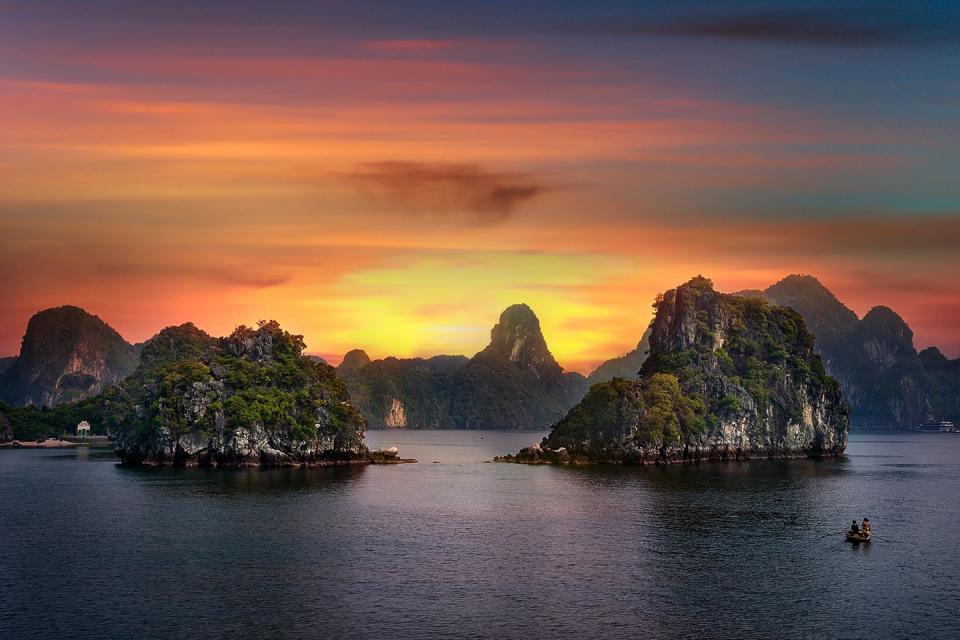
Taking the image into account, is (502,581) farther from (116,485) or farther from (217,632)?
(116,485)

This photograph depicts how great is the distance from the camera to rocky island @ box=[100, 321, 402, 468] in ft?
550

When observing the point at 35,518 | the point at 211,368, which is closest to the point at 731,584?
the point at 35,518

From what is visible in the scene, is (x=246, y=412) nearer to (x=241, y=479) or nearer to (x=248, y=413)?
(x=248, y=413)

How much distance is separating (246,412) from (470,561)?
9519 cm

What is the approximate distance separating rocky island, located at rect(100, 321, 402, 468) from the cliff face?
0.19 meters

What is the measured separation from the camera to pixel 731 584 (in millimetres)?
72625

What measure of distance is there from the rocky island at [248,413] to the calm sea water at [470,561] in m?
27.1

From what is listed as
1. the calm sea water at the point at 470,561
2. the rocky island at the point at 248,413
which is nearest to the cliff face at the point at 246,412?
the rocky island at the point at 248,413

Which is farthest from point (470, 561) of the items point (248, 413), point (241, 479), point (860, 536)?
point (248, 413)

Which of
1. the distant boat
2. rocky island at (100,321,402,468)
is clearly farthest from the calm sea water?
rocky island at (100,321,402,468)

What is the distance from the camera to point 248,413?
544 ft

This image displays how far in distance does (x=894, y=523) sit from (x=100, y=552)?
85.6 meters

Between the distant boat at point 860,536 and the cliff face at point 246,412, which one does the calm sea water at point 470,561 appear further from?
the cliff face at point 246,412

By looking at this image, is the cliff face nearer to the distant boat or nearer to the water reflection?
the water reflection
